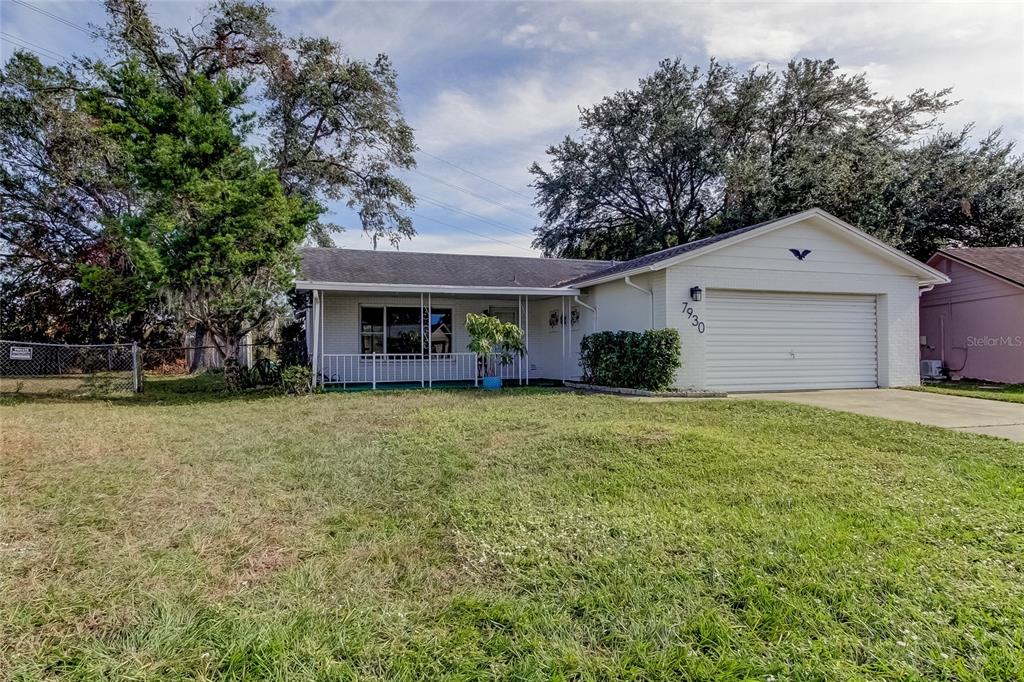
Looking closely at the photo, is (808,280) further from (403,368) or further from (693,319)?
(403,368)

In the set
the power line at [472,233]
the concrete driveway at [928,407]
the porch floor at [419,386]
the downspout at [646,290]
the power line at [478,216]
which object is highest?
A: the power line at [478,216]

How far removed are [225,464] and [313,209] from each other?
7.70m

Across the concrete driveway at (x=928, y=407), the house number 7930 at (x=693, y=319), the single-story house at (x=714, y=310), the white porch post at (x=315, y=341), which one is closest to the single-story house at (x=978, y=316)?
the single-story house at (x=714, y=310)

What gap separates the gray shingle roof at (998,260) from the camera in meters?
13.2

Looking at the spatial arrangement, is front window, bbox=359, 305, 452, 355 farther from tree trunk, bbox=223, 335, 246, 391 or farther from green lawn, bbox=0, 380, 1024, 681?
green lawn, bbox=0, 380, 1024, 681

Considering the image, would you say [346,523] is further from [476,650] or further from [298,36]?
[298,36]

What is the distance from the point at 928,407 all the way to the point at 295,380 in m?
11.4

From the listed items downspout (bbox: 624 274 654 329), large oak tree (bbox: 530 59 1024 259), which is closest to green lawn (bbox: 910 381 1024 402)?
downspout (bbox: 624 274 654 329)

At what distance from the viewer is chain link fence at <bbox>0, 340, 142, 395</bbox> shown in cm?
1159

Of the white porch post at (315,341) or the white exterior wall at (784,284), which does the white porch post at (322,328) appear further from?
the white exterior wall at (784,284)

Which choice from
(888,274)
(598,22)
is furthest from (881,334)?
(598,22)

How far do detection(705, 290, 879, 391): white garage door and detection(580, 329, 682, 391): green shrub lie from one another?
116 centimetres

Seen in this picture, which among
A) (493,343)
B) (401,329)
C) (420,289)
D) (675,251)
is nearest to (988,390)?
(675,251)

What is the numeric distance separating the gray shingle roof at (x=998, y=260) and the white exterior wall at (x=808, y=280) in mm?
3021
